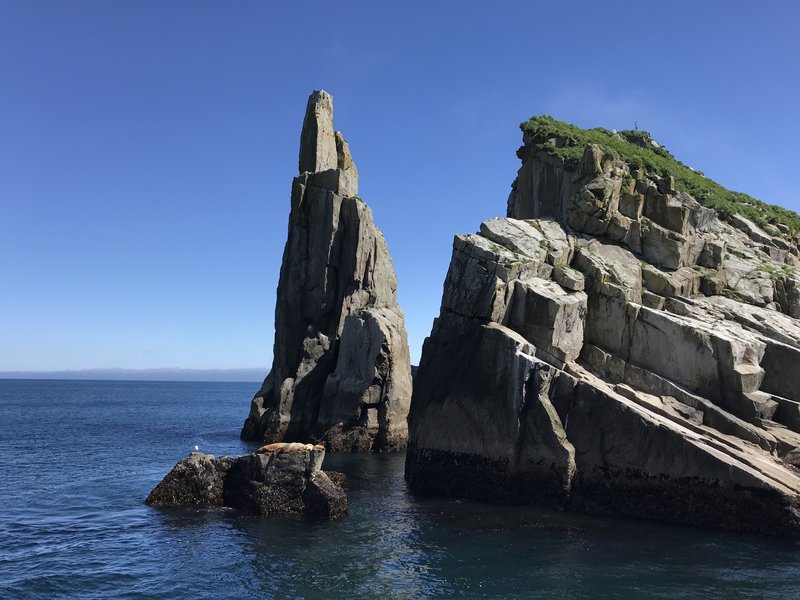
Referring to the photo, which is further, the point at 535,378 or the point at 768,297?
the point at 768,297

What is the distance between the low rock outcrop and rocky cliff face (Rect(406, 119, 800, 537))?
833 cm

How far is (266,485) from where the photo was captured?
106ft

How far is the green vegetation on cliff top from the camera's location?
5228 cm

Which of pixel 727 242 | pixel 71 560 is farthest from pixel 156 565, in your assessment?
pixel 727 242

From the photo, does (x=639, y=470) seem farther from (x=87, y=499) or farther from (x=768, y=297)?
(x=87, y=499)

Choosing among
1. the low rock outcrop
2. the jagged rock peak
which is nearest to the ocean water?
the low rock outcrop

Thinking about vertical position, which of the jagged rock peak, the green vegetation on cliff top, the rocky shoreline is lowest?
the rocky shoreline

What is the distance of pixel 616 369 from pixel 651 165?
21.4m

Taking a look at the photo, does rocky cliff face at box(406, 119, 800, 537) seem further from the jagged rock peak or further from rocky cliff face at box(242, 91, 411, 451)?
the jagged rock peak

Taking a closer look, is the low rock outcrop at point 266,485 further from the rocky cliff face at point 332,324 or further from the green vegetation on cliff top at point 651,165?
the green vegetation on cliff top at point 651,165

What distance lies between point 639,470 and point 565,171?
28.7m

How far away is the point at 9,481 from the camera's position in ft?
139

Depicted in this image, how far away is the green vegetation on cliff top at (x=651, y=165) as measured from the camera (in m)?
52.3

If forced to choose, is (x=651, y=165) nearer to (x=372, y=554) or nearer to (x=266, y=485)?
(x=266, y=485)
